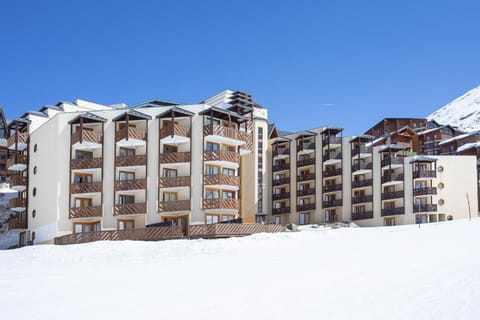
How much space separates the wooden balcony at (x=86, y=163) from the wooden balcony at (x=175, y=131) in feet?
19.0

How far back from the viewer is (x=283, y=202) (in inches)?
2763

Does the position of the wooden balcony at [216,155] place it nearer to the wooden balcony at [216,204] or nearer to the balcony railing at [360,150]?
the wooden balcony at [216,204]

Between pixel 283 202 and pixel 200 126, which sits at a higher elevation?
pixel 200 126

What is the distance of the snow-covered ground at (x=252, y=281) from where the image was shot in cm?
1617

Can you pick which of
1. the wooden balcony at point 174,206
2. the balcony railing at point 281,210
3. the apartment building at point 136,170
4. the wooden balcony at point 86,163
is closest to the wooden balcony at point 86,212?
the apartment building at point 136,170

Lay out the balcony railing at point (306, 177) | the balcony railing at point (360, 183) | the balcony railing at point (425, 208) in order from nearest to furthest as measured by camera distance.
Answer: the balcony railing at point (425, 208) < the balcony railing at point (360, 183) < the balcony railing at point (306, 177)

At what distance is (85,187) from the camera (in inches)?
1877

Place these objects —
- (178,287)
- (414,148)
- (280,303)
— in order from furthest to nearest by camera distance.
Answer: (414,148), (178,287), (280,303)

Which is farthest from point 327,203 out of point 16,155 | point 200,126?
point 16,155

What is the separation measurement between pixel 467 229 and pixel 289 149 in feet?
96.3

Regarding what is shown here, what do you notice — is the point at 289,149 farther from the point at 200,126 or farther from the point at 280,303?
the point at 280,303

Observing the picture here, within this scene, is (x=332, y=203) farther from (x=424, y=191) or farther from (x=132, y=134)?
(x=132, y=134)

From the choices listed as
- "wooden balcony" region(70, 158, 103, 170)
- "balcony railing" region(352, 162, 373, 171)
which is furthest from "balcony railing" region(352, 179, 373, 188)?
"wooden balcony" region(70, 158, 103, 170)

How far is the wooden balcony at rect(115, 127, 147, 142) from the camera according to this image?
4781 cm
